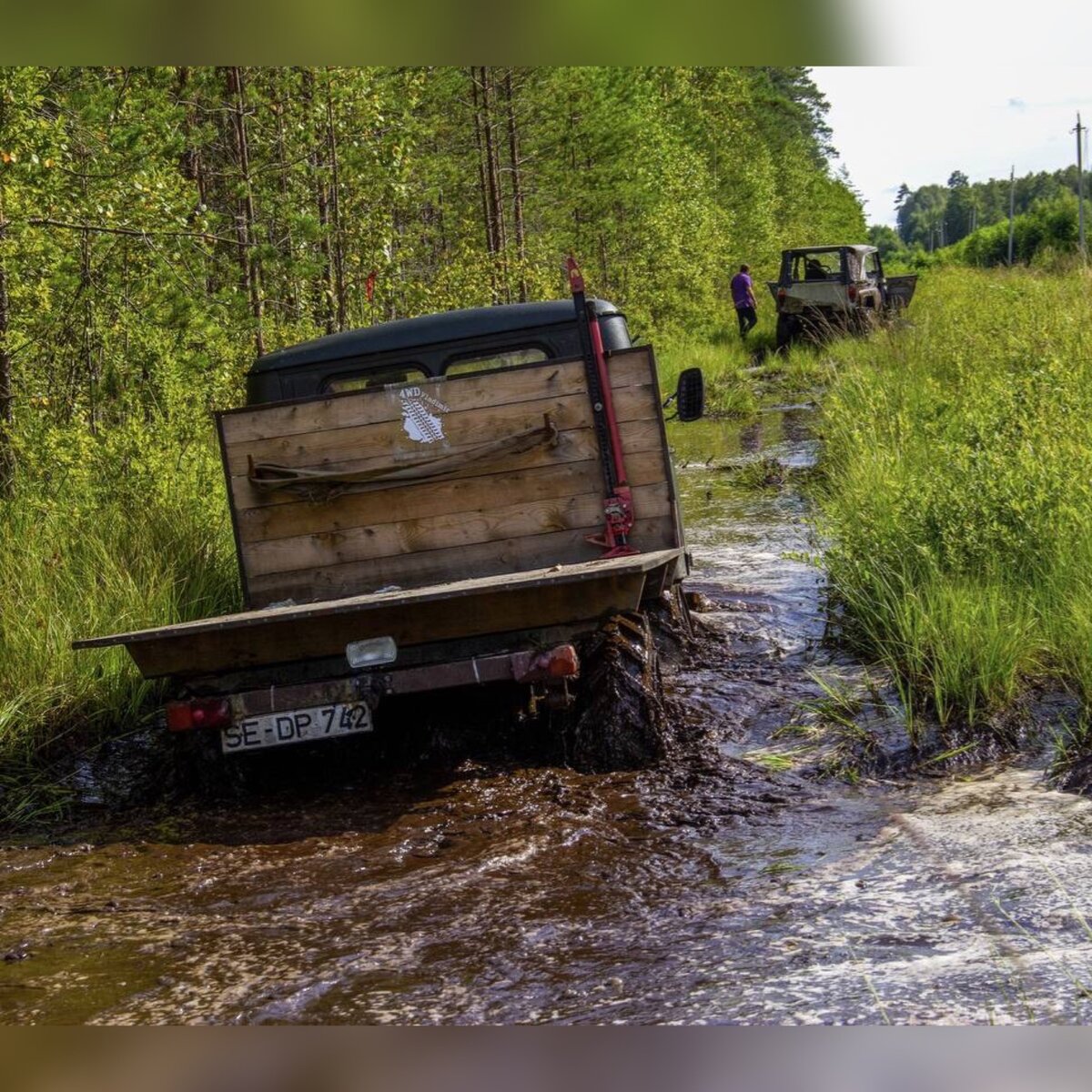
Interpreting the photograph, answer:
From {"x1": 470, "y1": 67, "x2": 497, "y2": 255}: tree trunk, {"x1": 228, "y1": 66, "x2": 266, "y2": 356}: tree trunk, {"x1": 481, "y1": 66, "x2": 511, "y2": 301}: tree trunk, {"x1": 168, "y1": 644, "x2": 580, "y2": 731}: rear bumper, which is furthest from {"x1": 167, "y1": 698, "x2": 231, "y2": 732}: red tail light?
{"x1": 481, "y1": 66, "x2": 511, "y2": 301}: tree trunk

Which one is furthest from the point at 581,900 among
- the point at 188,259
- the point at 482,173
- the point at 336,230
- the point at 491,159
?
the point at 482,173

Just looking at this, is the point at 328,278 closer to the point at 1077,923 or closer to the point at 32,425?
the point at 32,425

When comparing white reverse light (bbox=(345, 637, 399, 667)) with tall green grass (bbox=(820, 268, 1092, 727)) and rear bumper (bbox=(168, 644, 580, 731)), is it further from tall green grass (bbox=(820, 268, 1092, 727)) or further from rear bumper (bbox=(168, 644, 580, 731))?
tall green grass (bbox=(820, 268, 1092, 727))

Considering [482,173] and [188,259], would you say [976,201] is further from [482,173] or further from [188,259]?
[188,259]

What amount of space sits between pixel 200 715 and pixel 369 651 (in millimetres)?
694

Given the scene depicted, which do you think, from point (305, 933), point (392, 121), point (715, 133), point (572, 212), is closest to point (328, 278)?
point (392, 121)

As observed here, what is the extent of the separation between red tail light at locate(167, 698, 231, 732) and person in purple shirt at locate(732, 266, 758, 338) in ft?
78.8

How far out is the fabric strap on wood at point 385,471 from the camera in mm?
6039

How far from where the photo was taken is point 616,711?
5.52 m

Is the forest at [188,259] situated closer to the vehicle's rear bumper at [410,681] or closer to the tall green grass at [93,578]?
the tall green grass at [93,578]

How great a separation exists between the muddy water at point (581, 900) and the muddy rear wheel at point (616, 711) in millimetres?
133

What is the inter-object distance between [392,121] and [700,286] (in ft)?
47.1
